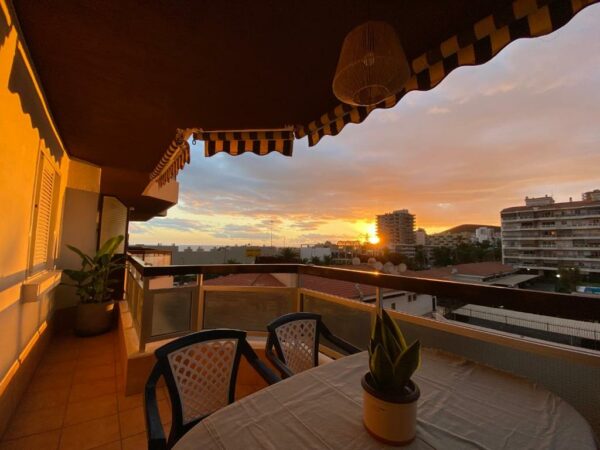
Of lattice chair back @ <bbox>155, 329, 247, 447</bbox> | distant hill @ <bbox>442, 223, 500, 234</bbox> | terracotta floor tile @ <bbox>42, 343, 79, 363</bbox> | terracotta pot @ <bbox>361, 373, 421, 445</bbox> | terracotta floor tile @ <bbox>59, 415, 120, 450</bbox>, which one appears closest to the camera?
terracotta pot @ <bbox>361, 373, 421, 445</bbox>

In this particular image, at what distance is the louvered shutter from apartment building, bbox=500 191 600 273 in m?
14.0

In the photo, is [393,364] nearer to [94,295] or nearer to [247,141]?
[247,141]

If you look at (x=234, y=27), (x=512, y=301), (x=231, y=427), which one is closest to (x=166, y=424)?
(x=231, y=427)

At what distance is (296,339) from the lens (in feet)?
5.98

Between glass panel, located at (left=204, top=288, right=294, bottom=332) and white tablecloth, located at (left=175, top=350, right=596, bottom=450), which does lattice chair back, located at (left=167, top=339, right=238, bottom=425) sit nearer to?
white tablecloth, located at (left=175, top=350, right=596, bottom=450)

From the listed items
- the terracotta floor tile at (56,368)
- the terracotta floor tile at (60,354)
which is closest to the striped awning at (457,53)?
the terracotta floor tile at (56,368)

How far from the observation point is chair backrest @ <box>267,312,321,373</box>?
1700 millimetres

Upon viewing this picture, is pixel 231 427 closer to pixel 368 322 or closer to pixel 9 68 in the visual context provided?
pixel 368 322

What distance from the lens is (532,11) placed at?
4.24 feet

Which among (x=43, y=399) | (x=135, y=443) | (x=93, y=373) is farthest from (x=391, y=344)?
(x=93, y=373)

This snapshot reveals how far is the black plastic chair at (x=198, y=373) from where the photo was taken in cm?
131

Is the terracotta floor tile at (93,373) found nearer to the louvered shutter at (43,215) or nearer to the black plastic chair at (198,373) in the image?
the louvered shutter at (43,215)

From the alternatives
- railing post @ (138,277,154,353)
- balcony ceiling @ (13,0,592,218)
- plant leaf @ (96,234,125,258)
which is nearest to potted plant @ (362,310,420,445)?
balcony ceiling @ (13,0,592,218)

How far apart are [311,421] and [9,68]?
2809 mm
